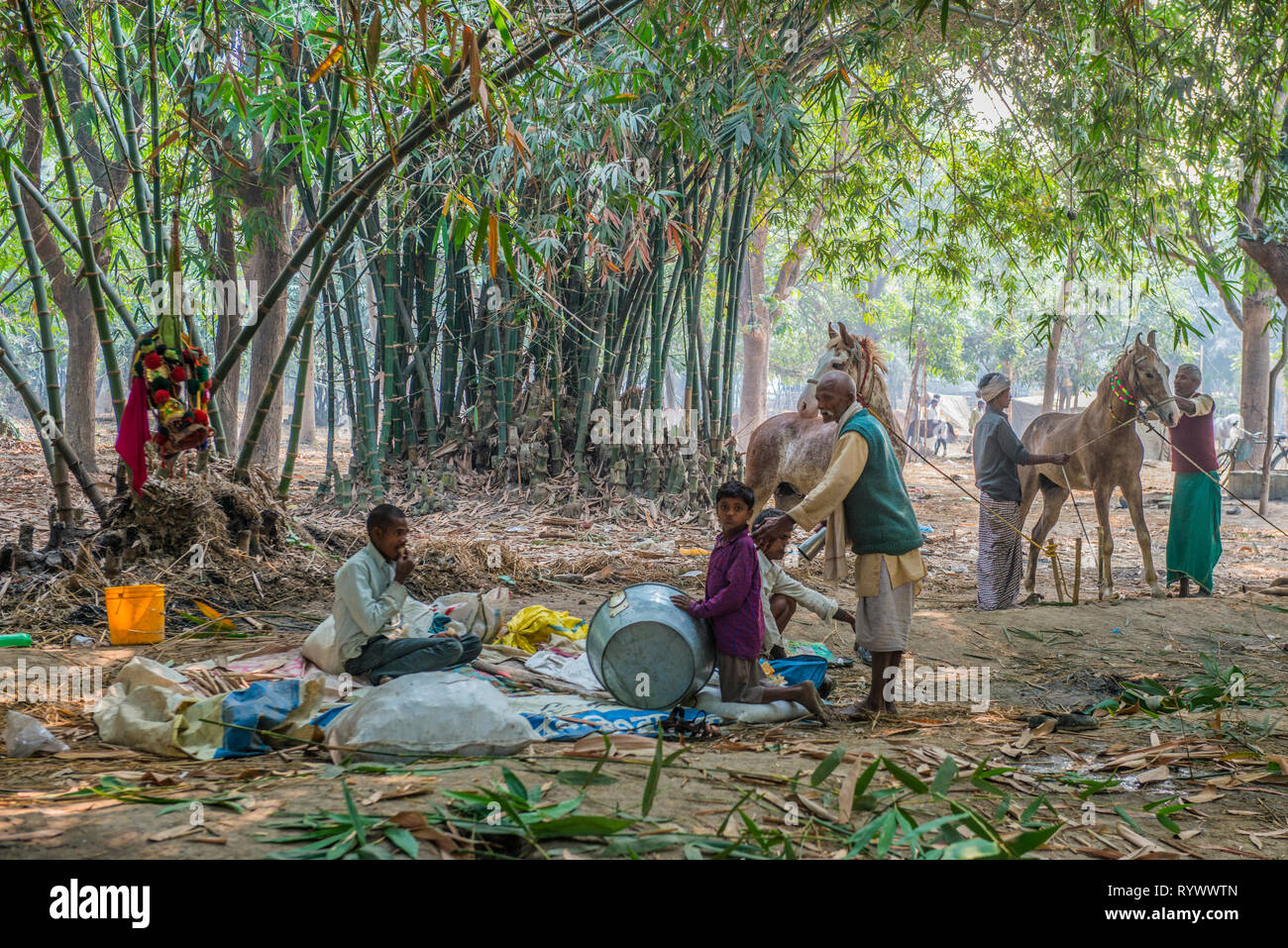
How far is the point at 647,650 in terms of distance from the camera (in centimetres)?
351

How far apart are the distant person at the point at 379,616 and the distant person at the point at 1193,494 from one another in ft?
16.8

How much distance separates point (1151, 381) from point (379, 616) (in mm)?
5231

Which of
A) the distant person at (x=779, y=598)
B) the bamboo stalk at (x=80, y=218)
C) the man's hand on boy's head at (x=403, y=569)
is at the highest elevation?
the bamboo stalk at (x=80, y=218)

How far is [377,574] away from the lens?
151 inches

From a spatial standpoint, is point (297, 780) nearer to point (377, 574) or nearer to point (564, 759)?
point (564, 759)

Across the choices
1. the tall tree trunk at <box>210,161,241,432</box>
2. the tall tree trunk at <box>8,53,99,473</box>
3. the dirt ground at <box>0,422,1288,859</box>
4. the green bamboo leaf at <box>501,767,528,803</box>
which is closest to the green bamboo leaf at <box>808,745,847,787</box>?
the dirt ground at <box>0,422,1288,859</box>

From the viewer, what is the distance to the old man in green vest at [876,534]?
144 inches

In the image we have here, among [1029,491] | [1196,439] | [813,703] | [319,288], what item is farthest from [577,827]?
[1196,439]

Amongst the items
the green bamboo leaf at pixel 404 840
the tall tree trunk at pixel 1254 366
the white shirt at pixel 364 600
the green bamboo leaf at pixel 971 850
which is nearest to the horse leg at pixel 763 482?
the white shirt at pixel 364 600

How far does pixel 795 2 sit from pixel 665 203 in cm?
202

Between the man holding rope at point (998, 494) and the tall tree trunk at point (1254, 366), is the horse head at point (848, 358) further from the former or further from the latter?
the tall tree trunk at point (1254, 366)

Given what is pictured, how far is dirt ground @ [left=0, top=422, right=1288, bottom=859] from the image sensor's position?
7.27ft

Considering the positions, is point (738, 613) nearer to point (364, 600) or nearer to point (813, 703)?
point (813, 703)
